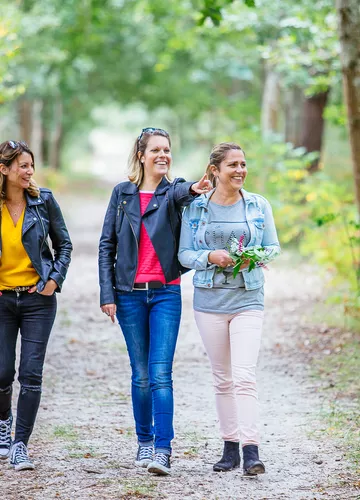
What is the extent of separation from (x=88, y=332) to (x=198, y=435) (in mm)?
4968

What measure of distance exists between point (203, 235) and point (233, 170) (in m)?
0.46

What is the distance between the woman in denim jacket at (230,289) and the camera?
219 inches

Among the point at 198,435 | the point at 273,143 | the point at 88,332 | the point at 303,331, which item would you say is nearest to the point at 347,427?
the point at 198,435

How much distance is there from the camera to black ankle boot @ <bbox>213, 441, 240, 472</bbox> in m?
5.80

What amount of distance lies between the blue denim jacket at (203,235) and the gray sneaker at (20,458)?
1.60 meters

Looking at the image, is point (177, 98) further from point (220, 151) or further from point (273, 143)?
point (220, 151)

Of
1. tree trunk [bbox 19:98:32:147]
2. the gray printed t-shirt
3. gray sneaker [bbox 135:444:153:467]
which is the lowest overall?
gray sneaker [bbox 135:444:153:467]

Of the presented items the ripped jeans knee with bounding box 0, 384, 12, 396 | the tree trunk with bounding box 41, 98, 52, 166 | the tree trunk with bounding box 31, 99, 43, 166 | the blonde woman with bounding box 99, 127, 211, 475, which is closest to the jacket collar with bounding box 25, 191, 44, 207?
the blonde woman with bounding box 99, 127, 211, 475

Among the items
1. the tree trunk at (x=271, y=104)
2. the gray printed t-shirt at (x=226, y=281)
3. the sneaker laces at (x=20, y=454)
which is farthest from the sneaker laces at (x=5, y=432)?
the tree trunk at (x=271, y=104)

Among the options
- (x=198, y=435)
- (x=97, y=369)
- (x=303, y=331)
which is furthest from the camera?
(x=303, y=331)

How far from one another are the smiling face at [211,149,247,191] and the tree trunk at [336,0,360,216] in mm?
3876

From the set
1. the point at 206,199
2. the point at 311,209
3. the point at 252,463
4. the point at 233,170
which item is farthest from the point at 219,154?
the point at 311,209

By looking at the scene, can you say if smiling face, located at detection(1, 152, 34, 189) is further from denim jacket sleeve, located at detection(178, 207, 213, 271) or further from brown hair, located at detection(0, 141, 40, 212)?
denim jacket sleeve, located at detection(178, 207, 213, 271)

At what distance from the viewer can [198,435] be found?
22.5ft
